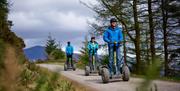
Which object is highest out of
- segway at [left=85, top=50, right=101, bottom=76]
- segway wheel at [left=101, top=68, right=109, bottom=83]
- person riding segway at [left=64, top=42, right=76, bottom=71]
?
person riding segway at [left=64, top=42, right=76, bottom=71]

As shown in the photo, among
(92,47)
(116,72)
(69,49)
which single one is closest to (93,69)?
(92,47)

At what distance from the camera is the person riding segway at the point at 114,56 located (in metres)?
17.6

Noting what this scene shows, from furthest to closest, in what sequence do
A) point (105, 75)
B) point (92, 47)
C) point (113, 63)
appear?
point (92, 47), point (113, 63), point (105, 75)

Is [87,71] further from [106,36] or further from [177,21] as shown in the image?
Result: [177,21]

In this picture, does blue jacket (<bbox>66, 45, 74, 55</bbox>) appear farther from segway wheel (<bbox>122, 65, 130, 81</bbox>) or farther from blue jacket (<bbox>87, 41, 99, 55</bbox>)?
segway wheel (<bbox>122, 65, 130, 81</bbox>)

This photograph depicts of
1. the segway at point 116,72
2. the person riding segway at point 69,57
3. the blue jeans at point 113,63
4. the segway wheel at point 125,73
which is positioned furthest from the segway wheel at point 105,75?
the person riding segway at point 69,57

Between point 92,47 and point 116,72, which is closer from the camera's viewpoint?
point 116,72

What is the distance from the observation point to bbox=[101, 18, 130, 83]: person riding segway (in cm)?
1762

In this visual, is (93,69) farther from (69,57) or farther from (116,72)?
(116,72)

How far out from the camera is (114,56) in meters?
18.5

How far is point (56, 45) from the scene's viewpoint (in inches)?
3418

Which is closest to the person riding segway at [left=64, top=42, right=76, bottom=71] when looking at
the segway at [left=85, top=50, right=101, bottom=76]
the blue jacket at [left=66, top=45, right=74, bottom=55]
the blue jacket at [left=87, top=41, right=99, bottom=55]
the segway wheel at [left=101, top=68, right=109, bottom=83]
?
the blue jacket at [left=66, top=45, right=74, bottom=55]

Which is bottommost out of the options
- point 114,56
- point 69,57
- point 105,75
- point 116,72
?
point 105,75

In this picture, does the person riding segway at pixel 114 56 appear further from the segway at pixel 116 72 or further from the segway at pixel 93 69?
the segway at pixel 93 69
